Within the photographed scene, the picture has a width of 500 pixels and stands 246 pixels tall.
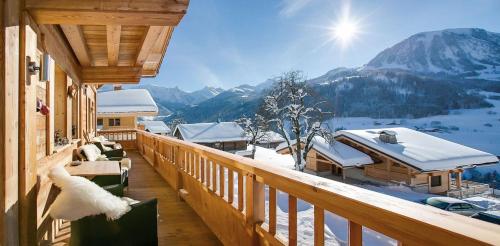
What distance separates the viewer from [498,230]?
2.88 ft

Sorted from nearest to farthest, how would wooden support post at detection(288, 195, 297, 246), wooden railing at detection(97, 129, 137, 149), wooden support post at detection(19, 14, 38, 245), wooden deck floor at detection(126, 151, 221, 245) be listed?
wooden support post at detection(288, 195, 297, 246)
wooden support post at detection(19, 14, 38, 245)
wooden deck floor at detection(126, 151, 221, 245)
wooden railing at detection(97, 129, 137, 149)

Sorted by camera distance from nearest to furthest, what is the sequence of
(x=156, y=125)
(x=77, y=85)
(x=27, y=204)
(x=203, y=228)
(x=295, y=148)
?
1. (x=27, y=204)
2. (x=203, y=228)
3. (x=77, y=85)
4. (x=295, y=148)
5. (x=156, y=125)

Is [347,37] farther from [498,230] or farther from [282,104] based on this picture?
[498,230]

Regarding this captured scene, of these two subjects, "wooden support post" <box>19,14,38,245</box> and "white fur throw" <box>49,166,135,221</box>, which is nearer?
"white fur throw" <box>49,166,135,221</box>

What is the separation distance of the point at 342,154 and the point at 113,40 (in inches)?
643

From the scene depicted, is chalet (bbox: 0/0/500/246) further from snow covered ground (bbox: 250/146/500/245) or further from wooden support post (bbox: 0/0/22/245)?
snow covered ground (bbox: 250/146/500/245)

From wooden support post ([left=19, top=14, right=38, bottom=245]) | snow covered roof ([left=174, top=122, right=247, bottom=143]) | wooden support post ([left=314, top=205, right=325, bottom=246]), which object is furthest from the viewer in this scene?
snow covered roof ([left=174, top=122, right=247, bottom=143])

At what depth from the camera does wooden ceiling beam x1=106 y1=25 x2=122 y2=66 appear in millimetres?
3881

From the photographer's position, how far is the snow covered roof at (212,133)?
31128mm

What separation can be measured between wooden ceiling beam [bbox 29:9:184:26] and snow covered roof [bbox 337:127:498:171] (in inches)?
649

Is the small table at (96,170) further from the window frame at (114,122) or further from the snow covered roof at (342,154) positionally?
the snow covered roof at (342,154)

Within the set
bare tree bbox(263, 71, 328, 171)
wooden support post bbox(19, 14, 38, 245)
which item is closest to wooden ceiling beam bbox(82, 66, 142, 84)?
wooden support post bbox(19, 14, 38, 245)

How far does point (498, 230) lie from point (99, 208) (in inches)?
86.0

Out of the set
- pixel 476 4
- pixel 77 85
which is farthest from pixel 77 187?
pixel 476 4
